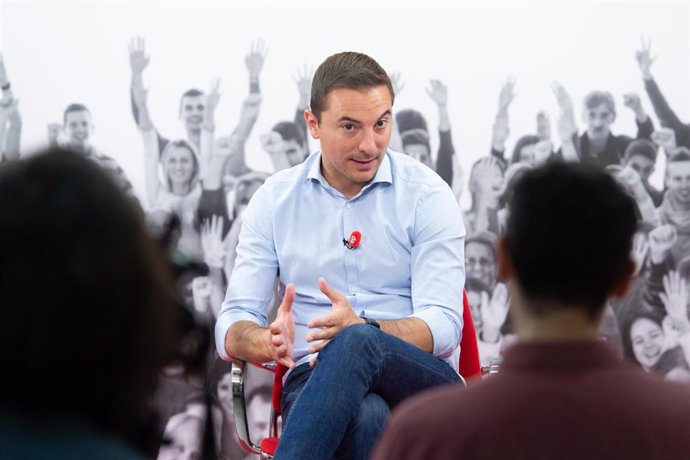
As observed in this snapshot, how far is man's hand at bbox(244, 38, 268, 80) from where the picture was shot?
→ 3543 millimetres

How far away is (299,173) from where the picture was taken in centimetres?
286

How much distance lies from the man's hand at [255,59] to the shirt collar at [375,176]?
0.77m

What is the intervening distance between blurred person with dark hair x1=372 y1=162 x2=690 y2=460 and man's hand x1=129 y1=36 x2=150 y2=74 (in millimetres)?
2672

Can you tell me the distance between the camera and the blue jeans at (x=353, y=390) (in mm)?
2043

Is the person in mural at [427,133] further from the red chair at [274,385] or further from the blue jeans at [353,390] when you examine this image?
the blue jeans at [353,390]

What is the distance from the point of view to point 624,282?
46.2 inches

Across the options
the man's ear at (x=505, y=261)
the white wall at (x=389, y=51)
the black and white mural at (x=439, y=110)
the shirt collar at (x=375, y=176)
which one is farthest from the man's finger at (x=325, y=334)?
the white wall at (x=389, y=51)

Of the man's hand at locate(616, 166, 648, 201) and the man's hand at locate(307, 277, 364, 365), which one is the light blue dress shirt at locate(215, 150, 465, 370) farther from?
the man's hand at locate(616, 166, 648, 201)

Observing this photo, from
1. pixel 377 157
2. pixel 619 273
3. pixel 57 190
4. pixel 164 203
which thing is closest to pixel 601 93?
pixel 377 157

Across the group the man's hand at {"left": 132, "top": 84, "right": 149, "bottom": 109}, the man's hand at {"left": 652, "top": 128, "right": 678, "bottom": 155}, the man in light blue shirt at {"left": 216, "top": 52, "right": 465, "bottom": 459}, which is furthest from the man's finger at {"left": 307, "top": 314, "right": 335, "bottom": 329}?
the man's hand at {"left": 652, "top": 128, "right": 678, "bottom": 155}

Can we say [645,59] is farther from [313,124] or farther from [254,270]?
[254,270]

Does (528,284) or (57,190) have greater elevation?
(57,190)

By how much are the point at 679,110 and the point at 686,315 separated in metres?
0.73

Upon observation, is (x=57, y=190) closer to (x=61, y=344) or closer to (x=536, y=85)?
(x=61, y=344)
